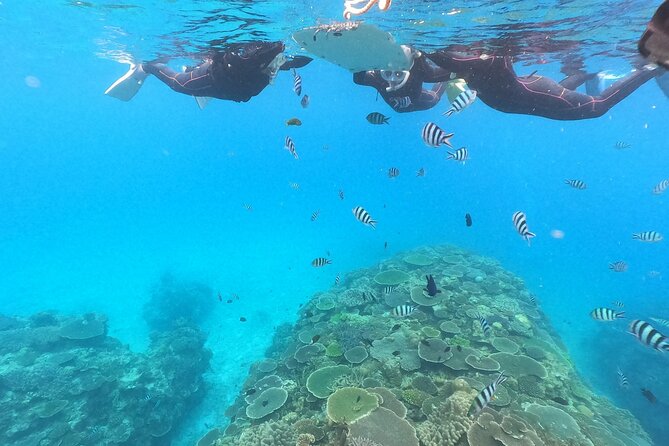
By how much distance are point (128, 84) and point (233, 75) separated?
6.60m

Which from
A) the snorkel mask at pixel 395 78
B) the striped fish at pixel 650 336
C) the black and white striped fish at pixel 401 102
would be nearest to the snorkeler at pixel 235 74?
the snorkel mask at pixel 395 78

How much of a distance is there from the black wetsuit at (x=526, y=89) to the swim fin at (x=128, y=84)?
35.8 ft

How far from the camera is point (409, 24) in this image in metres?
11.9

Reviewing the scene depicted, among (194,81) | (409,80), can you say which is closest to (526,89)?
(409,80)

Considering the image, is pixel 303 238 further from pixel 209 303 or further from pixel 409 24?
pixel 409 24

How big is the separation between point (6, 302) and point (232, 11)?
3472cm

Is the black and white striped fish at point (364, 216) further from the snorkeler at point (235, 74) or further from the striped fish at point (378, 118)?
the snorkeler at point (235, 74)

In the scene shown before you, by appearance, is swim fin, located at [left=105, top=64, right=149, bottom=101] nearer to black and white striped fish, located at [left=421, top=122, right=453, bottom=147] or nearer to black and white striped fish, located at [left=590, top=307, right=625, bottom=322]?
black and white striped fish, located at [left=421, top=122, right=453, bottom=147]

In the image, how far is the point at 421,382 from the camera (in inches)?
280

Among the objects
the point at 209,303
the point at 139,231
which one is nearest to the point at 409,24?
the point at 209,303

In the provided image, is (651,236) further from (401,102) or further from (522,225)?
(401,102)

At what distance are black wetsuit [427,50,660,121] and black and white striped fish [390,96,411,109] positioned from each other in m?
1.24

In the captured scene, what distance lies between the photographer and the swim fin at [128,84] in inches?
481

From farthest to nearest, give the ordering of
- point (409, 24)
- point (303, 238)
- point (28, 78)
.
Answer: point (303, 238), point (28, 78), point (409, 24)
